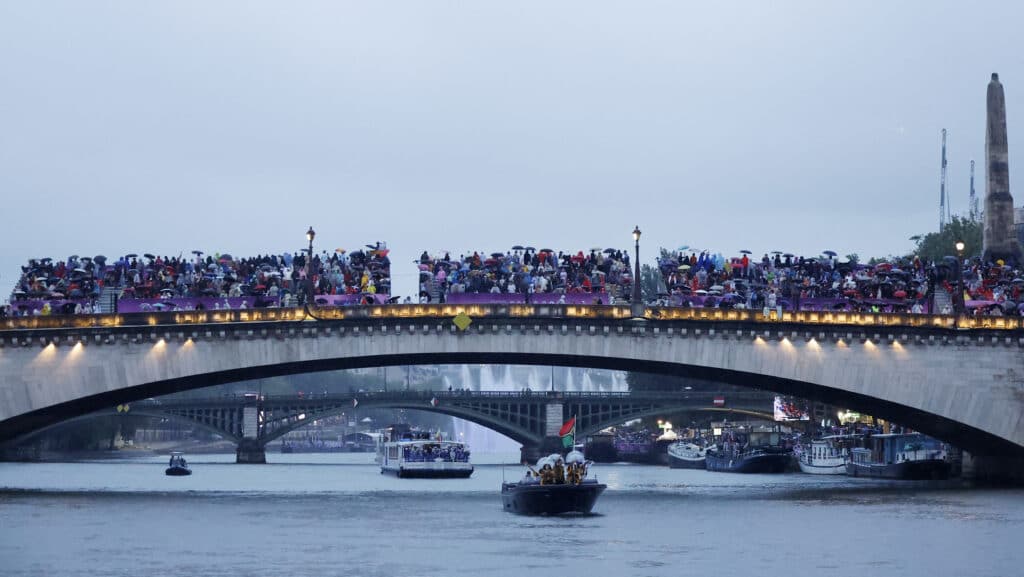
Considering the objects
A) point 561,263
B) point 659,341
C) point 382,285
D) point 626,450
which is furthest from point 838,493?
point 626,450

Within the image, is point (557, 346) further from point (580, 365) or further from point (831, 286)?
point (831, 286)

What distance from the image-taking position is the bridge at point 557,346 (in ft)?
297

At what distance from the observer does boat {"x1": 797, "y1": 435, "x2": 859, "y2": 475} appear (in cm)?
12975

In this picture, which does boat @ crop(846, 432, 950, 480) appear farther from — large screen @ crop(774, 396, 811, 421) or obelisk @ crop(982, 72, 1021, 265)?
large screen @ crop(774, 396, 811, 421)

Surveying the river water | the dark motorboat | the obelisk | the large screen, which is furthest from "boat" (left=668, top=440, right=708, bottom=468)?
the river water

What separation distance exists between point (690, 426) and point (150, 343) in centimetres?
11430

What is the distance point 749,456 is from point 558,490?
65.2 m

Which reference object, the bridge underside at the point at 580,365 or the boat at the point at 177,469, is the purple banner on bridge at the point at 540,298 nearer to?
the bridge underside at the point at 580,365

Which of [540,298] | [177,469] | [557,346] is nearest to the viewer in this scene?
[557,346]

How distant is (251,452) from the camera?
584 ft

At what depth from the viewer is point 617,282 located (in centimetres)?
9844

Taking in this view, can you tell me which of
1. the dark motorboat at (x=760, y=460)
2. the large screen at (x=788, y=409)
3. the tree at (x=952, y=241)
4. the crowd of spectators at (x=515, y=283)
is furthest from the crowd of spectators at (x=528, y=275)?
the tree at (x=952, y=241)

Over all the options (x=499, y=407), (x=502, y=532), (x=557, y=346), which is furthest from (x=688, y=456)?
(x=502, y=532)

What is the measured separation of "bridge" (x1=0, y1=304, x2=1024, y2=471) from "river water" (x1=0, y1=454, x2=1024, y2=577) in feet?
20.2
